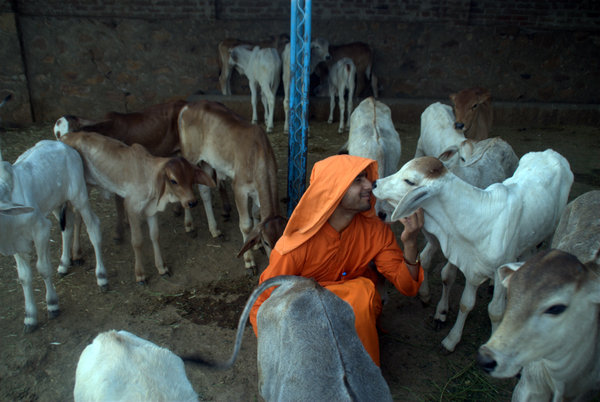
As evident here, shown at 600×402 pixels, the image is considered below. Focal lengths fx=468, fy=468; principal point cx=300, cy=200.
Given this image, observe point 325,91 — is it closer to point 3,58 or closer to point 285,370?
point 3,58

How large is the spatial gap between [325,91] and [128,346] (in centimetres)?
907

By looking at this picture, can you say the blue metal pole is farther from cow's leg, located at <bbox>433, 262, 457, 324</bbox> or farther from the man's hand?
the man's hand

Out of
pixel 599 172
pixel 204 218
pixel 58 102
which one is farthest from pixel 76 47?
pixel 599 172

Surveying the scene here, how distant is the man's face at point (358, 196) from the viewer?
3.04m

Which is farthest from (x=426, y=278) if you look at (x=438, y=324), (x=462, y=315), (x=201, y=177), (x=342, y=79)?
(x=342, y=79)

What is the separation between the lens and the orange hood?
295 cm

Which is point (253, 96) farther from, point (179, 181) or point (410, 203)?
point (410, 203)

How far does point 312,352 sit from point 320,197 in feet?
3.65

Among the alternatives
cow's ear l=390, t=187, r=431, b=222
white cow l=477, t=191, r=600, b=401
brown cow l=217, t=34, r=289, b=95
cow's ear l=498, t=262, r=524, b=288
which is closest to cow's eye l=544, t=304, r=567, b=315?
white cow l=477, t=191, r=600, b=401

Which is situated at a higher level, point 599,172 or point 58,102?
point 58,102

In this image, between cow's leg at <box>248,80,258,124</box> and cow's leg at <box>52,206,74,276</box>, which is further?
cow's leg at <box>248,80,258,124</box>

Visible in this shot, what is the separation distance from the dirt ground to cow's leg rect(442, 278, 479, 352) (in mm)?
83

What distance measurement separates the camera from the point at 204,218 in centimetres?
587

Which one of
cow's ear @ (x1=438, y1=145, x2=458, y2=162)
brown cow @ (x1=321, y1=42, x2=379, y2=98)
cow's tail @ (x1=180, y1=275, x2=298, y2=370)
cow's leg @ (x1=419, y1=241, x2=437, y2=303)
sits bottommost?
cow's leg @ (x1=419, y1=241, x2=437, y2=303)
